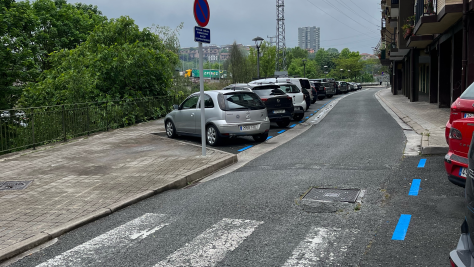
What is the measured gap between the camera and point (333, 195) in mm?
6895

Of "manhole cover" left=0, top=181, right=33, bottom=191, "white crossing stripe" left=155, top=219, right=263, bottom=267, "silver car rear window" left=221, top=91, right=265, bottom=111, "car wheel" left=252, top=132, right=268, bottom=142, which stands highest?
"silver car rear window" left=221, top=91, right=265, bottom=111

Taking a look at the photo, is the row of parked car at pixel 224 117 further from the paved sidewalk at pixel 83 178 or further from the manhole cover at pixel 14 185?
the manhole cover at pixel 14 185

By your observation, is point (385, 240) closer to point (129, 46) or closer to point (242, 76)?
point (129, 46)

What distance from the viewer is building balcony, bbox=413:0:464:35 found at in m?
17.4

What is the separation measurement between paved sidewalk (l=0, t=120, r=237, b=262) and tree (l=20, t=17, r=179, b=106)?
20.7 feet

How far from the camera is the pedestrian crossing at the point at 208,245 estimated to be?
4.50 metres

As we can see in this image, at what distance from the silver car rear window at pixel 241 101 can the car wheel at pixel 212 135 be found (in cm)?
68

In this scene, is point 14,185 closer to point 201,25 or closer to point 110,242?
point 110,242

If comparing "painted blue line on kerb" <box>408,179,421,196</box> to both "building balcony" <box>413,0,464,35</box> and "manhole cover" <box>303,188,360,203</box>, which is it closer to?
"manhole cover" <box>303,188,360,203</box>

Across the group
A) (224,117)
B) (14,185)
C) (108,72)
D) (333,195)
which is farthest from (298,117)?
(14,185)

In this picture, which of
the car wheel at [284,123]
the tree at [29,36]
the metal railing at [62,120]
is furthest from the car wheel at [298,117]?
the tree at [29,36]

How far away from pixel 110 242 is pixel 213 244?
120 centimetres

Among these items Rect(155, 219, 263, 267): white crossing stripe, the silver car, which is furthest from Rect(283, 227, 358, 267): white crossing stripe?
the silver car

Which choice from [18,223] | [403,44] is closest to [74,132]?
[18,223]
